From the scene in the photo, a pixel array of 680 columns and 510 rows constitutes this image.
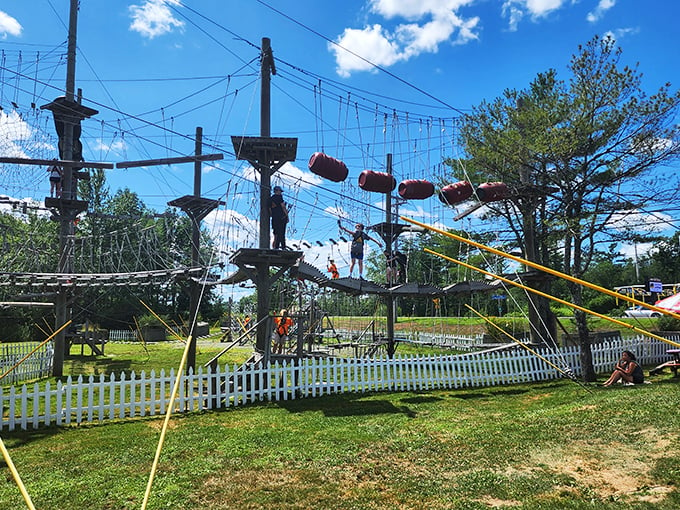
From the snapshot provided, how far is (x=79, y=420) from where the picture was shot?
8.41 metres

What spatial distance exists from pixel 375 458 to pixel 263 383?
5.01 meters

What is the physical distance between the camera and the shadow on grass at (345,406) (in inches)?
358

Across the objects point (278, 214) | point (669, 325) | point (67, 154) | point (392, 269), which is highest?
point (67, 154)

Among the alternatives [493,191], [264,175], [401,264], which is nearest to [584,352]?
[493,191]

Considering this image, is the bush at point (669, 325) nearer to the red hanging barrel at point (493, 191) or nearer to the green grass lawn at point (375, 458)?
the red hanging barrel at point (493, 191)

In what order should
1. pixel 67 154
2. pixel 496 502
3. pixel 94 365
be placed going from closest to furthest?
pixel 496 502
pixel 67 154
pixel 94 365

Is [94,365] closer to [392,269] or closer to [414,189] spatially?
[392,269]

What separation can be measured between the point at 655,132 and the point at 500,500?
43.1 feet

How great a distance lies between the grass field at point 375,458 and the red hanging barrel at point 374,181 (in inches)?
221

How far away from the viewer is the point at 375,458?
609cm

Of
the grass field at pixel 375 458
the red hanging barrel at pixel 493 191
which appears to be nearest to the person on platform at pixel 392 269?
the red hanging barrel at pixel 493 191

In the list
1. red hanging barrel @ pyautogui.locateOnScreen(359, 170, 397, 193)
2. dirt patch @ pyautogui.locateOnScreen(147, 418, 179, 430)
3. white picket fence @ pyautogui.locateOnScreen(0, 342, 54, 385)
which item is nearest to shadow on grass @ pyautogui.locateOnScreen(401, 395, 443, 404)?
dirt patch @ pyautogui.locateOnScreen(147, 418, 179, 430)

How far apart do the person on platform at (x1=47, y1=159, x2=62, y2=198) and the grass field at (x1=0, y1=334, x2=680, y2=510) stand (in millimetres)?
10023

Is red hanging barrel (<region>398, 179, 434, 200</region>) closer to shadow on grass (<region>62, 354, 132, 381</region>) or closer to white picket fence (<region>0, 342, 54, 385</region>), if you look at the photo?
shadow on grass (<region>62, 354, 132, 381</region>)
